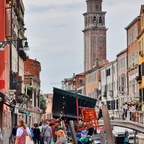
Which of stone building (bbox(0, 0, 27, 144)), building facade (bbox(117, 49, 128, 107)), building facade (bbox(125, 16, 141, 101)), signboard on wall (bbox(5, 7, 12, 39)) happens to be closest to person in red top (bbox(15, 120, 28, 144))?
stone building (bbox(0, 0, 27, 144))

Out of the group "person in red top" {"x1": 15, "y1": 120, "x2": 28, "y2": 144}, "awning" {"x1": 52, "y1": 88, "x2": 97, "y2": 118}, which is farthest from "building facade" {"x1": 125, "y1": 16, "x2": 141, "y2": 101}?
"person in red top" {"x1": 15, "y1": 120, "x2": 28, "y2": 144}

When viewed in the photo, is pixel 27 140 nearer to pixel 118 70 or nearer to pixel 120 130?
pixel 120 130

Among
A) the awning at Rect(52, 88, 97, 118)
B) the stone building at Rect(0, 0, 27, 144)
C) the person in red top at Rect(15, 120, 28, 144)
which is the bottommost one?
the person in red top at Rect(15, 120, 28, 144)

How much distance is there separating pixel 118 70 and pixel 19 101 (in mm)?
39552

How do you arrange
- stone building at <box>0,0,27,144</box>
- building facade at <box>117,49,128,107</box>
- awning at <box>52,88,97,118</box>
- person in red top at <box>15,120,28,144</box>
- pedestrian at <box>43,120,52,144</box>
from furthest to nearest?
building facade at <box>117,49,128,107</box> → stone building at <box>0,0,27,144</box> → awning at <box>52,88,97,118</box> → pedestrian at <box>43,120,52,144</box> → person in red top at <box>15,120,28,144</box>

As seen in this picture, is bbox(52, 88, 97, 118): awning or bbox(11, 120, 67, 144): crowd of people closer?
bbox(11, 120, 67, 144): crowd of people

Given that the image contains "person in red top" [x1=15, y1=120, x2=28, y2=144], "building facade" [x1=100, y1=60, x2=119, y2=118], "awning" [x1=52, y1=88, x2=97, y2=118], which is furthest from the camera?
"building facade" [x1=100, y1=60, x2=119, y2=118]

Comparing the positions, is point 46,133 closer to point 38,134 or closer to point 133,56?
point 38,134

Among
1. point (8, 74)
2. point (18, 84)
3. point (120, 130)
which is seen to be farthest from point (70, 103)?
point (18, 84)

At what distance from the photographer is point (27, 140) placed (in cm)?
2583

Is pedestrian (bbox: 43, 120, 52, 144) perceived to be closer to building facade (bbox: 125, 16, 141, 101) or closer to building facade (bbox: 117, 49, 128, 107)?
building facade (bbox: 125, 16, 141, 101)

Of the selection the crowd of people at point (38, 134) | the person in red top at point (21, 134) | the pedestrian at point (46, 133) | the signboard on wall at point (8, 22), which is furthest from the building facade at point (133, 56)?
the person in red top at point (21, 134)

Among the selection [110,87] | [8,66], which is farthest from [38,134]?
[110,87]

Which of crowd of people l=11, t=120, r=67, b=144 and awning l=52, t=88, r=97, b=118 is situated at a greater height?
awning l=52, t=88, r=97, b=118
